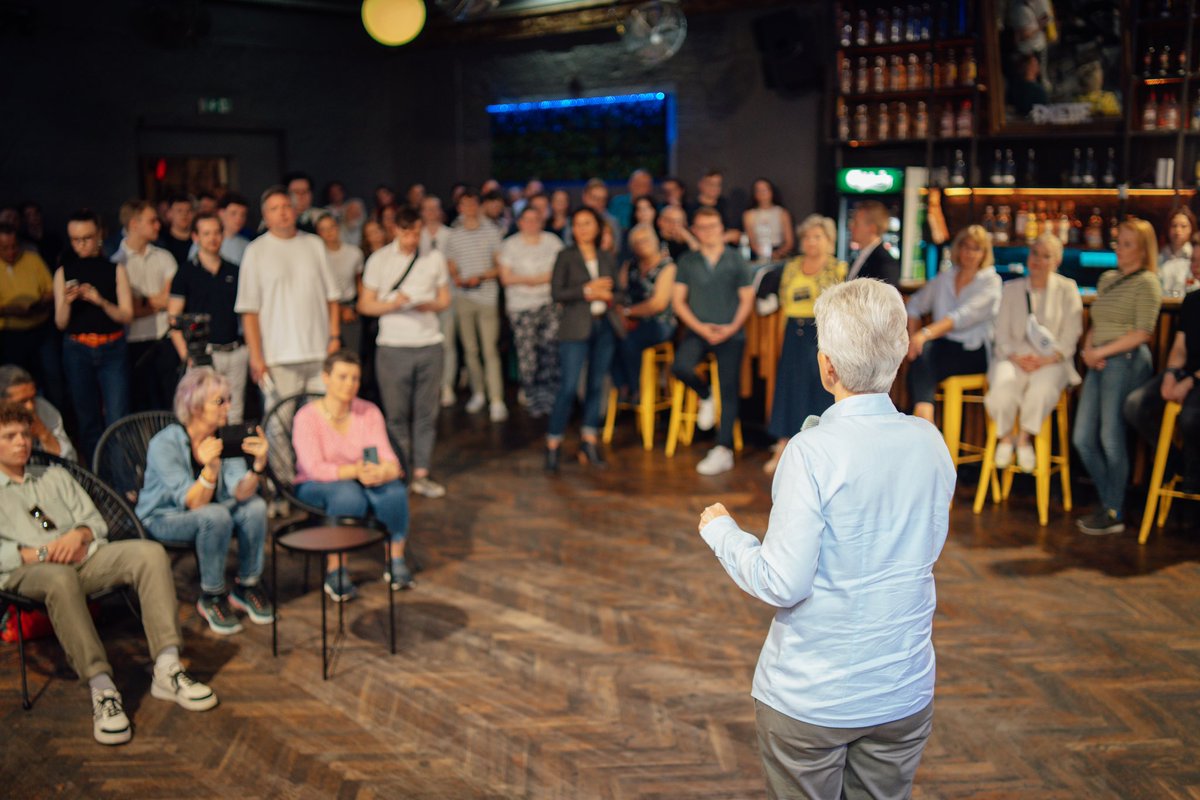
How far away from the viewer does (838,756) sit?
2090 mm

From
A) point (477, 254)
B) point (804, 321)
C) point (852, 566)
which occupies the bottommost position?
point (852, 566)

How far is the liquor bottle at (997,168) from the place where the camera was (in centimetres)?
871

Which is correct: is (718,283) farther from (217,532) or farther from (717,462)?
(217,532)

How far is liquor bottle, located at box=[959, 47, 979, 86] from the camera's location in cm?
862

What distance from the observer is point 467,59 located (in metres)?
11.7

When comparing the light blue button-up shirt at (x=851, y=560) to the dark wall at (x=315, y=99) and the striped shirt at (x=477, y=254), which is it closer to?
the striped shirt at (x=477, y=254)

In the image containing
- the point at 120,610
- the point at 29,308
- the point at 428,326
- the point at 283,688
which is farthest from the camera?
the point at 29,308

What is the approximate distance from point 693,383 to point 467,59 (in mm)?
6347

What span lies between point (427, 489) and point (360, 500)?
5.24ft

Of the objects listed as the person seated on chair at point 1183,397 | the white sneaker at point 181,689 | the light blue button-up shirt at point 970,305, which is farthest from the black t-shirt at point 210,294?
the person seated on chair at point 1183,397

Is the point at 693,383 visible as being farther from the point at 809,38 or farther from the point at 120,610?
the point at 809,38

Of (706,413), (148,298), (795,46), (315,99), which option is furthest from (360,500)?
(315,99)

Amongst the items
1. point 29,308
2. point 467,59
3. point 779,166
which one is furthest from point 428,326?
point 467,59

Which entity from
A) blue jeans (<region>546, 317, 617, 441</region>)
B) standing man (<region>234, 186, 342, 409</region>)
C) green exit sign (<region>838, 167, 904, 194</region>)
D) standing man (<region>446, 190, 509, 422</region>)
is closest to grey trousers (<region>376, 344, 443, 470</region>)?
standing man (<region>234, 186, 342, 409</region>)
